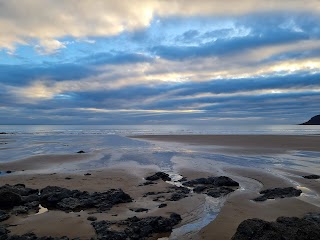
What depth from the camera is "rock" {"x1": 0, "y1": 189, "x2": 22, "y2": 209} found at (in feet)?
33.4

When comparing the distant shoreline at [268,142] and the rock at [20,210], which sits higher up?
the distant shoreline at [268,142]

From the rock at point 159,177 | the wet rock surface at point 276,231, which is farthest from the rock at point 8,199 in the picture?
the wet rock surface at point 276,231

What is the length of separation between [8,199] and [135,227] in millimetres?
5433

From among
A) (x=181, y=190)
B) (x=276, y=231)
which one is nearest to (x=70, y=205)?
(x=181, y=190)

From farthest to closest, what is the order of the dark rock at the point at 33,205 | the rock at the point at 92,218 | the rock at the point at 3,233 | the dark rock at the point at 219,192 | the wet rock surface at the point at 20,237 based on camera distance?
the dark rock at the point at 219,192
the dark rock at the point at 33,205
the rock at the point at 92,218
the rock at the point at 3,233
the wet rock surface at the point at 20,237

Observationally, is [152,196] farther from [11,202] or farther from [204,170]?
[204,170]

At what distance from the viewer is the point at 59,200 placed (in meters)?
10.7

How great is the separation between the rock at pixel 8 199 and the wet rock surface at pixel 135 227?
391 centimetres

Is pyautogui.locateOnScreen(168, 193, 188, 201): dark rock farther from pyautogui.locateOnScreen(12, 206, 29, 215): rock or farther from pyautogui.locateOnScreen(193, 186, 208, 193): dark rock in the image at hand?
pyautogui.locateOnScreen(12, 206, 29, 215): rock

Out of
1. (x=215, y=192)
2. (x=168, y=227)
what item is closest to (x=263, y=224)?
(x=168, y=227)

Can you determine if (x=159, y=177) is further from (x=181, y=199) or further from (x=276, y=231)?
(x=276, y=231)

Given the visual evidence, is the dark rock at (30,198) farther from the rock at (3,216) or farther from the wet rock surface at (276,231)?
the wet rock surface at (276,231)

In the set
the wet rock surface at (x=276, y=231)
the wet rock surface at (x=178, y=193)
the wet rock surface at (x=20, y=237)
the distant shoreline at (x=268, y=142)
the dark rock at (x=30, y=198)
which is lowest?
the wet rock surface at (x=20, y=237)

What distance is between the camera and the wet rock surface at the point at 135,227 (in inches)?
294
